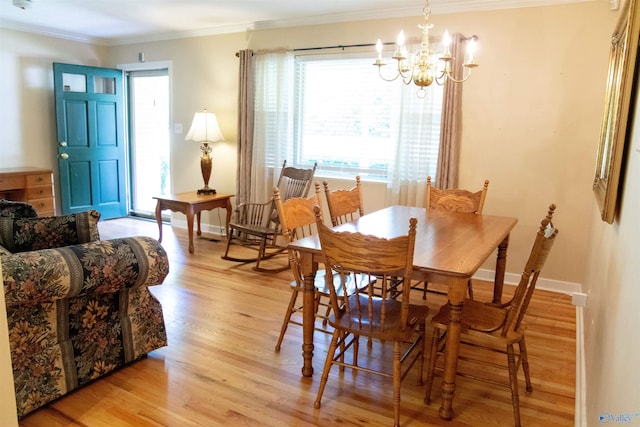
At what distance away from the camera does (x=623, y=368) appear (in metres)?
1.29

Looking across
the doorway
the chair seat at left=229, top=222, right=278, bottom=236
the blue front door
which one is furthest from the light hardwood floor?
the doorway

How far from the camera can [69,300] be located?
2266 millimetres

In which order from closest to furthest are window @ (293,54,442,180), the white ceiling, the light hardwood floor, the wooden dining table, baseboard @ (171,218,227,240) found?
the wooden dining table → the light hardwood floor → the white ceiling → window @ (293,54,442,180) → baseboard @ (171,218,227,240)

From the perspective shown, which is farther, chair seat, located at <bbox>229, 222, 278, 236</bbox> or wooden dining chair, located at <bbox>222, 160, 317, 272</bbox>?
wooden dining chair, located at <bbox>222, 160, 317, 272</bbox>

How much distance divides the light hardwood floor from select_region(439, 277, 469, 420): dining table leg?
91 millimetres

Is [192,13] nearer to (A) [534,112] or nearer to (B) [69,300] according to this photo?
(A) [534,112]

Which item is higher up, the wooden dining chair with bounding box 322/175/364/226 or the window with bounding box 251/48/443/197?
the window with bounding box 251/48/443/197

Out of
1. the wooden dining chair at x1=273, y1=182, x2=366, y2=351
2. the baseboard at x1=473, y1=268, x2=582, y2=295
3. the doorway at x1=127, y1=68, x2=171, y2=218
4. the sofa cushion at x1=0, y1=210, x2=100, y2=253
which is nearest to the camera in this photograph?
the sofa cushion at x1=0, y1=210, x2=100, y2=253

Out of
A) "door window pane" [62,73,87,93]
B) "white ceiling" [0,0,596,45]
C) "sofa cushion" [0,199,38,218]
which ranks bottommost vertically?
"sofa cushion" [0,199,38,218]

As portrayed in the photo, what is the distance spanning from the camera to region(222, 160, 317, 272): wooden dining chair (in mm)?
4477

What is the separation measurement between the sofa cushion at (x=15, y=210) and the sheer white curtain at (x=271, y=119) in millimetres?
3035

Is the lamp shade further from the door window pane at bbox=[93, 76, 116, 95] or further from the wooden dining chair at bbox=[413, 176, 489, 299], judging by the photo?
the wooden dining chair at bbox=[413, 176, 489, 299]

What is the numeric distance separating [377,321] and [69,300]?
147 centimetres

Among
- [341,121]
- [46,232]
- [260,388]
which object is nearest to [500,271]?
[260,388]
